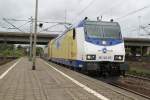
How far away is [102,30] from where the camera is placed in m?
20.4

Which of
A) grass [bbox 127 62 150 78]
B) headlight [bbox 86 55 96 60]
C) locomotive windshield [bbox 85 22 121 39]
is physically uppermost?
locomotive windshield [bbox 85 22 121 39]

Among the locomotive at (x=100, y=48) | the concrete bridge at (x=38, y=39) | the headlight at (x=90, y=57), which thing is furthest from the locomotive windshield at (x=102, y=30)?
the concrete bridge at (x=38, y=39)

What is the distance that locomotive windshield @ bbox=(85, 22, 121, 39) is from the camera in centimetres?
2014

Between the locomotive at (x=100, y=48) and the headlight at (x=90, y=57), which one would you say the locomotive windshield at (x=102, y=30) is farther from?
the headlight at (x=90, y=57)

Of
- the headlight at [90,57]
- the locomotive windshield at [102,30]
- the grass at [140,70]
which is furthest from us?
the grass at [140,70]

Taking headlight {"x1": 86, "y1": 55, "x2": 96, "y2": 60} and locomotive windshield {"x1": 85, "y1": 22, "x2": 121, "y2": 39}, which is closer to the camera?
headlight {"x1": 86, "y1": 55, "x2": 96, "y2": 60}

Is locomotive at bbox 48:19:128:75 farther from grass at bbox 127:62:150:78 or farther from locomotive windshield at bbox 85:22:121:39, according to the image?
grass at bbox 127:62:150:78

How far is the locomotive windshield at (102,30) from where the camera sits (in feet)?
66.1

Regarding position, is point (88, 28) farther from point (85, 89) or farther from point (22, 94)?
point (22, 94)

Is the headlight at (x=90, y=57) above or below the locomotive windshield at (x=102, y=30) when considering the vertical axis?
below

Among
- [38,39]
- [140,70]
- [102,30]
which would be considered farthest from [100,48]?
[38,39]

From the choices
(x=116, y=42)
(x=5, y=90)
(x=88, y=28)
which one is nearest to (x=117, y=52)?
(x=116, y=42)

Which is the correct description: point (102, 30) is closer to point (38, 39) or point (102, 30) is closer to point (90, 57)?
point (90, 57)

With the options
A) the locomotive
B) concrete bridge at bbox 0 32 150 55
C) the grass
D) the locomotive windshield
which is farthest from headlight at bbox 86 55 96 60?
concrete bridge at bbox 0 32 150 55
